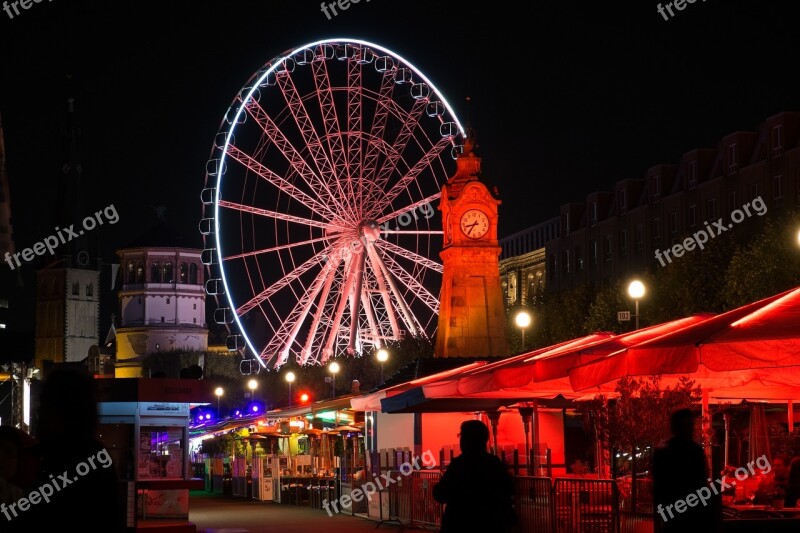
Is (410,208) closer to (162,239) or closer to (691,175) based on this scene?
(691,175)

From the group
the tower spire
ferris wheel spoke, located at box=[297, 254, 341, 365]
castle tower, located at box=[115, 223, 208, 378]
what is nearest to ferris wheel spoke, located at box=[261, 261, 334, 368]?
ferris wheel spoke, located at box=[297, 254, 341, 365]

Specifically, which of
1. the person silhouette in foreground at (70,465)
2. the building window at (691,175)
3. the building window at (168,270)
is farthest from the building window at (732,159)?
the building window at (168,270)

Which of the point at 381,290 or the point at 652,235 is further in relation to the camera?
the point at 652,235

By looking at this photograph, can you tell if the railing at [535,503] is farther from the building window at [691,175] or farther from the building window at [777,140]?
the building window at [691,175]

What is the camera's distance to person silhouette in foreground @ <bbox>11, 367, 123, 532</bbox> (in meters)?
6.00

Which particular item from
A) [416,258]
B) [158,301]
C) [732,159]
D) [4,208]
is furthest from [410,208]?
[158,301]

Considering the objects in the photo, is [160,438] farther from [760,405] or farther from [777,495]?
[777,495]

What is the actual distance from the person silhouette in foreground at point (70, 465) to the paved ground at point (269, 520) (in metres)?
21.4

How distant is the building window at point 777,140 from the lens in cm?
7388

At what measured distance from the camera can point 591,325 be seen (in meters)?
63.9

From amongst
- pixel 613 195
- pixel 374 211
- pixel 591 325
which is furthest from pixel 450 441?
pixel 613 195

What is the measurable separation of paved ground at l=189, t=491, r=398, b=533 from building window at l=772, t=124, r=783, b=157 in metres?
39.6

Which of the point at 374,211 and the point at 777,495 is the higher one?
the point at 374,211

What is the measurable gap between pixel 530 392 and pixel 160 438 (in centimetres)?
994
